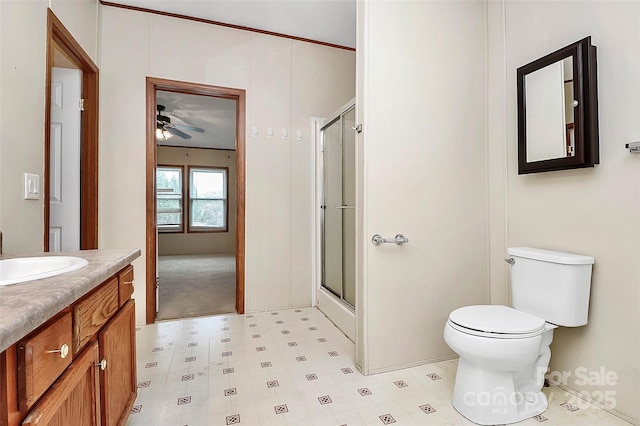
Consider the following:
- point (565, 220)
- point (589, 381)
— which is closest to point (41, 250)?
point (565, 220)

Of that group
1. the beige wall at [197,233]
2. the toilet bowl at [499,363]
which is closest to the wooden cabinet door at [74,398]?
the toilet bowl at [499,363]

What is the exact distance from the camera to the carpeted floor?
3.19 m

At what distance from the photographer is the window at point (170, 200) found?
7254mm

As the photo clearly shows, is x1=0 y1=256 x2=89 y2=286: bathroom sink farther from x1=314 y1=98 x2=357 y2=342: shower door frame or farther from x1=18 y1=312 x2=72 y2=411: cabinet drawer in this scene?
x1=314 y1=98 x2=357 y2=342: shower door frame

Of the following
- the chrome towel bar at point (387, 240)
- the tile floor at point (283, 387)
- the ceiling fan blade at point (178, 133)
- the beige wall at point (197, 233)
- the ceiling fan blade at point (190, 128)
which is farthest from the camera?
the beige wall at point (197, 233)

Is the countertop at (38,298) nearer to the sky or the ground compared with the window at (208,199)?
nearer to the ground

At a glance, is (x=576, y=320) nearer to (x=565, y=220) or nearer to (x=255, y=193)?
(x=565, y=220)

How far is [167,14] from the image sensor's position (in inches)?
111

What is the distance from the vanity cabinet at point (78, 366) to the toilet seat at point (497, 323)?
1.47 m

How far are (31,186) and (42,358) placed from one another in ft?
4.50

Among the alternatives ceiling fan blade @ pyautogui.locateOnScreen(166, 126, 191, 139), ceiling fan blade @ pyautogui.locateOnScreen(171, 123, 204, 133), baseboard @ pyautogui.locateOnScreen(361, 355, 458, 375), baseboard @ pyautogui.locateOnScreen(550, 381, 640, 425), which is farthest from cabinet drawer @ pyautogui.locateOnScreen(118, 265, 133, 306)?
ceiling fan blade @ pyautogui.locateOnScreen(166, 126, 191, 139)

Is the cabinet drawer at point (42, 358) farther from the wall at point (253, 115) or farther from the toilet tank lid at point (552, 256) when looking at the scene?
the wall at point (253, 115)

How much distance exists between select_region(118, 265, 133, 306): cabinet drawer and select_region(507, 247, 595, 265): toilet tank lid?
196 centimetres

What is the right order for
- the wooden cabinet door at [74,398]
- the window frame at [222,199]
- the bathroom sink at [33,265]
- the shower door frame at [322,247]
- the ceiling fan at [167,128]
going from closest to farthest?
the wooden cabinet door at [74,398] → the bathroom sink at [33,265] → the shower door frame at [322,247] → the ceiling fan at [167,128] → the window frame at [222,199]
